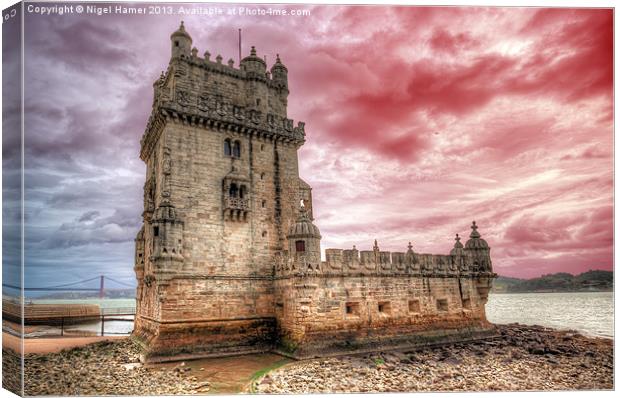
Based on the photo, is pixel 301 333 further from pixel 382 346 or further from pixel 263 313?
pixel 382 346

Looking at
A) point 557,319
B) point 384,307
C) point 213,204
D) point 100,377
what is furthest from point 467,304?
point 557,319

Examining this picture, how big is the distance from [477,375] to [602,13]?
40.6 ft

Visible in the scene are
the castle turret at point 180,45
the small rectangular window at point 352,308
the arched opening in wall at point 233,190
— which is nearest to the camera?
the small rectangular window at point 352,308

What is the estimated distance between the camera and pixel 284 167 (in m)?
22.8

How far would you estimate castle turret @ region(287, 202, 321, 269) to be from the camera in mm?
19047

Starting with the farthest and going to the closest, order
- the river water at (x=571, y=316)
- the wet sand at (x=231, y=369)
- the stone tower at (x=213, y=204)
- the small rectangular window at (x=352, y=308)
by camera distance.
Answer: the river water at (x=571, y=316) → the small rectangular window at (x=352, y=308) → the stone tower at (x=213, y=204) → the wet sand at (x=231, y=369)

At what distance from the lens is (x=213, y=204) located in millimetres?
20219

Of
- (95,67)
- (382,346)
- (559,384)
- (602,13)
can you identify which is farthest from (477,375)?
(95,67)

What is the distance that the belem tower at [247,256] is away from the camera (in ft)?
60.7

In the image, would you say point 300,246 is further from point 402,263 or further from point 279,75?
point 279,75

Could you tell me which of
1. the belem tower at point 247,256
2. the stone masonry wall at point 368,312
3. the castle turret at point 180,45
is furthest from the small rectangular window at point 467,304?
the castle turret at point 180,45

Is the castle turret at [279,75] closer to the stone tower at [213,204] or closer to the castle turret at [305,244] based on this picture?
the stone tower at [213,204]

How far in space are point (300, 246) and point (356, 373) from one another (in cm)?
610

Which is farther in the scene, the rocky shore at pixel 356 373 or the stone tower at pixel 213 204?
the stone tower at pixel 213 204
